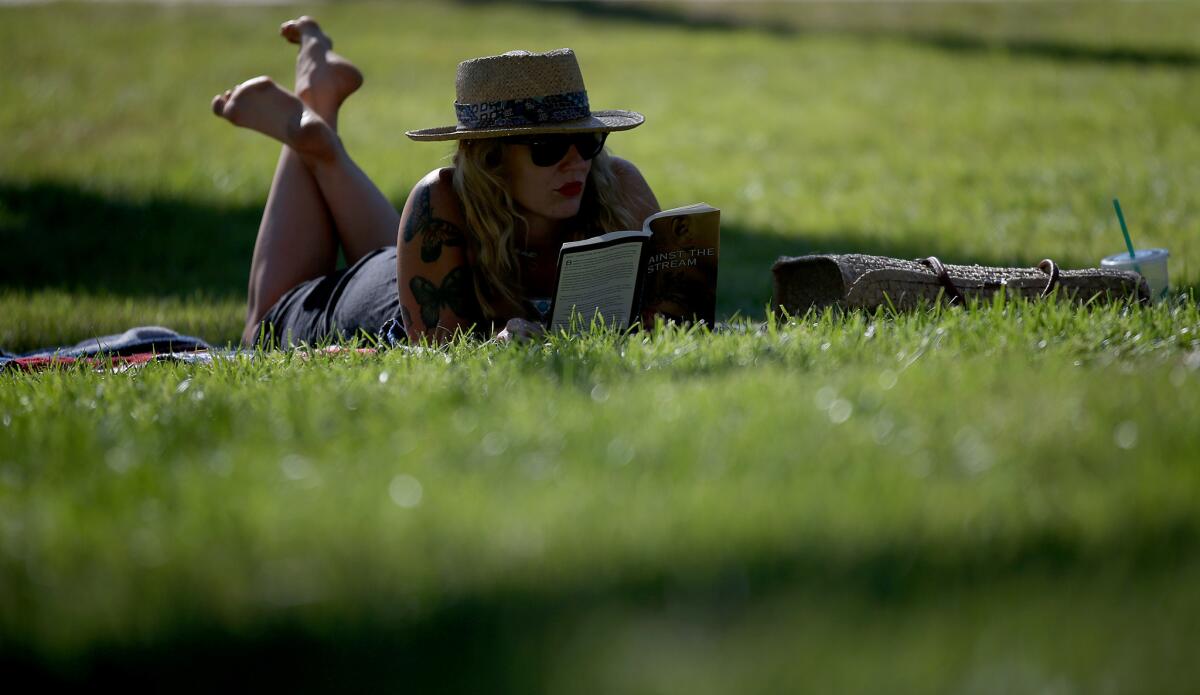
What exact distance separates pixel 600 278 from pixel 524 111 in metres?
0.69

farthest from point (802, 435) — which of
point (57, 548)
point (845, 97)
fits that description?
point (845, 97)

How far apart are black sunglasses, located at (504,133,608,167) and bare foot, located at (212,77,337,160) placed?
1.32m

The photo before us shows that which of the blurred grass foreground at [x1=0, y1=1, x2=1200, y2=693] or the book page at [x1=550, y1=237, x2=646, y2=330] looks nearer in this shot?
the blurred grass foreground at [x1=0, y1=1, x2=1200, y2=693]

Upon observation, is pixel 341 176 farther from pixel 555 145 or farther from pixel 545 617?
pixel 545 617

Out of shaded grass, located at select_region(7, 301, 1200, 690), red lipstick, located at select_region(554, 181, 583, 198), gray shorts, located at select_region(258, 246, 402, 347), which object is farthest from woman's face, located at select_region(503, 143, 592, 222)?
shaded grass, located at select_region(7, 301, 1200, 690)

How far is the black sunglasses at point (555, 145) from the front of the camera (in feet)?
14.1

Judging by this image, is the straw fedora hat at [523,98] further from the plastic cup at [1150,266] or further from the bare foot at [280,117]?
the plastic cup at [1150,266]

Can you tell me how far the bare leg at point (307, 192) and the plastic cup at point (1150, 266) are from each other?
3009 mm

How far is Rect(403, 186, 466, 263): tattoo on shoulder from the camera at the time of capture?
170 inches

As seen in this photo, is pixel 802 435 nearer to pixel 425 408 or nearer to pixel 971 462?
pixel 971 462

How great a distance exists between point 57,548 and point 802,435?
1.49 m

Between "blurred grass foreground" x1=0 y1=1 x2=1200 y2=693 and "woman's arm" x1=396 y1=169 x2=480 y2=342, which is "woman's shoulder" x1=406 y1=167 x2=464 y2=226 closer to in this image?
"woman's arm" x1=396 y1=169 x2=480 y2=342

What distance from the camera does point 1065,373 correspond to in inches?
124

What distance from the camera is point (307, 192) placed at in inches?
216
